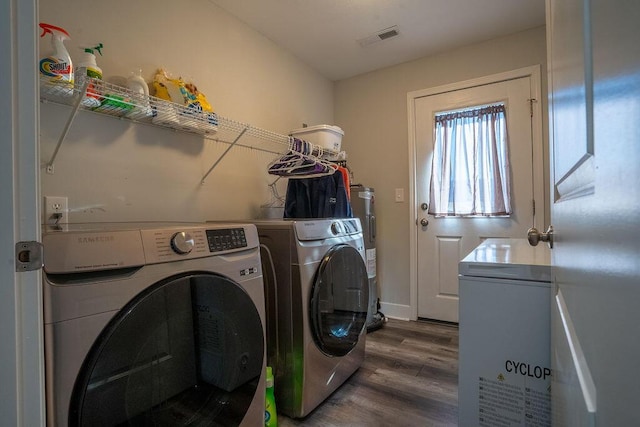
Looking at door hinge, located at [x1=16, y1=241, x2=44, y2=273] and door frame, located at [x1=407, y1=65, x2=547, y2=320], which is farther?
door frame, located at [x1=407, y1=65, x2=547, y2=320]

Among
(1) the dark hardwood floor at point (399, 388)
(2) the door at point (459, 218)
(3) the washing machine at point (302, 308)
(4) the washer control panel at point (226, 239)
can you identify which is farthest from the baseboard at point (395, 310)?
(4) the washer control panel at point (226, 239)

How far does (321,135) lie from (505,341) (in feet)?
5.73

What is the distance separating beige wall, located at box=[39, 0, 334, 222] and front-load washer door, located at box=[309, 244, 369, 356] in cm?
84

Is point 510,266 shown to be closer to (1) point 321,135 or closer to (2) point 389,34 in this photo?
(1) point 321,135

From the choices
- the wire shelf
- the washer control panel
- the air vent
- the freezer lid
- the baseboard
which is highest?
the air vent

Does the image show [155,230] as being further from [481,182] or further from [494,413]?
[481,182]

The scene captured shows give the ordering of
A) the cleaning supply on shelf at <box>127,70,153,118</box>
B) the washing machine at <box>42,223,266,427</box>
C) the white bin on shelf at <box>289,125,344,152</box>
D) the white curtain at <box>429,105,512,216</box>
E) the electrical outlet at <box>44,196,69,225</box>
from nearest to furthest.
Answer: the washing machine at <box>42,223,266,427</box> → the electrical outlet at <box>44,196,69,225</box> → the cleaning supply on shelf at <box>127,70,153,118</box> → the white bin on shelf at <box>289,125,344,152</box> → the white curtain at <box>429,105,512,216</box>

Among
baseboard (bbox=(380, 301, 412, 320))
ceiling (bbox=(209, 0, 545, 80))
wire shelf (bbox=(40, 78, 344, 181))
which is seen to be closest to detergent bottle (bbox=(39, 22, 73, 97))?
wire shelf (bbox=(40, 78, 344, 181))

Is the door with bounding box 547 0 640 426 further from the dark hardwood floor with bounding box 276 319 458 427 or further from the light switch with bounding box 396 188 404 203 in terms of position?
the light switch with bounding box 396 188 404 203

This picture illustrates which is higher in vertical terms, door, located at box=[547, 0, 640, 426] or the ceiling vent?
the ceiling vent

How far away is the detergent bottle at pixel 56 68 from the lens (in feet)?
3.43

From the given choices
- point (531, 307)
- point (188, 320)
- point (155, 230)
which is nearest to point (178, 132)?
point (155, 230)

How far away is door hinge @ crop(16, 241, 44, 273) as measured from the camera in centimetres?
53

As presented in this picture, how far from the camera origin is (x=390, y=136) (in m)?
2.91
